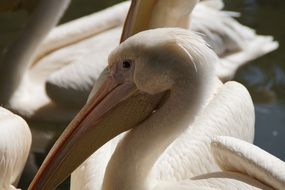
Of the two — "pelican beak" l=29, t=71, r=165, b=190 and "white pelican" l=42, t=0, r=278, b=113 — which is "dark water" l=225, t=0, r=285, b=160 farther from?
"pelican beak" l=29, t=71, r=165, b=190

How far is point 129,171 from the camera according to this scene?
2.59 meters

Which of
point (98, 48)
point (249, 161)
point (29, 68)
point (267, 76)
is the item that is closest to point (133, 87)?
point (249, 161)

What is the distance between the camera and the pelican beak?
101 inches

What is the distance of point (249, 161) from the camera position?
2.63 metres

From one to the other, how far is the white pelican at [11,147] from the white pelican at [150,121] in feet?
1.01

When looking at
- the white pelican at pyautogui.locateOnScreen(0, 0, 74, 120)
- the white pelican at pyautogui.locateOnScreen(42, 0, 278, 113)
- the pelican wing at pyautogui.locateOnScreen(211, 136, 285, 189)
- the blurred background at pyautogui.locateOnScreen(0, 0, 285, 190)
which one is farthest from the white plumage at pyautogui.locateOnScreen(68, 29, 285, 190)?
A: the white pelican at pyautogui.locateOnScreen(0, 0, 74, 120)

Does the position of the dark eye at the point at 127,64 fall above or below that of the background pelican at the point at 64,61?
above

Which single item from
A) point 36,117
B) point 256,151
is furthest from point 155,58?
point 36,117

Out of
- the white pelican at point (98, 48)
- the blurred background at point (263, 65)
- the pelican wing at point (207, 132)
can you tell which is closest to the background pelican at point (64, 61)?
the white pelican at point (98, 48)

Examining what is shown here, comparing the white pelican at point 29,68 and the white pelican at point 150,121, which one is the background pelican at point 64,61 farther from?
the white pelican at point 150,121

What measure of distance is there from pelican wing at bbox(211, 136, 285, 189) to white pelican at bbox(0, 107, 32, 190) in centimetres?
68

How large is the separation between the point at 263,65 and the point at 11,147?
2.79 m

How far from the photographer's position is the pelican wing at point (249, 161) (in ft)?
8.45

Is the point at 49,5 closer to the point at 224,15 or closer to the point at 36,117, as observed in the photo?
the point at 36,117
